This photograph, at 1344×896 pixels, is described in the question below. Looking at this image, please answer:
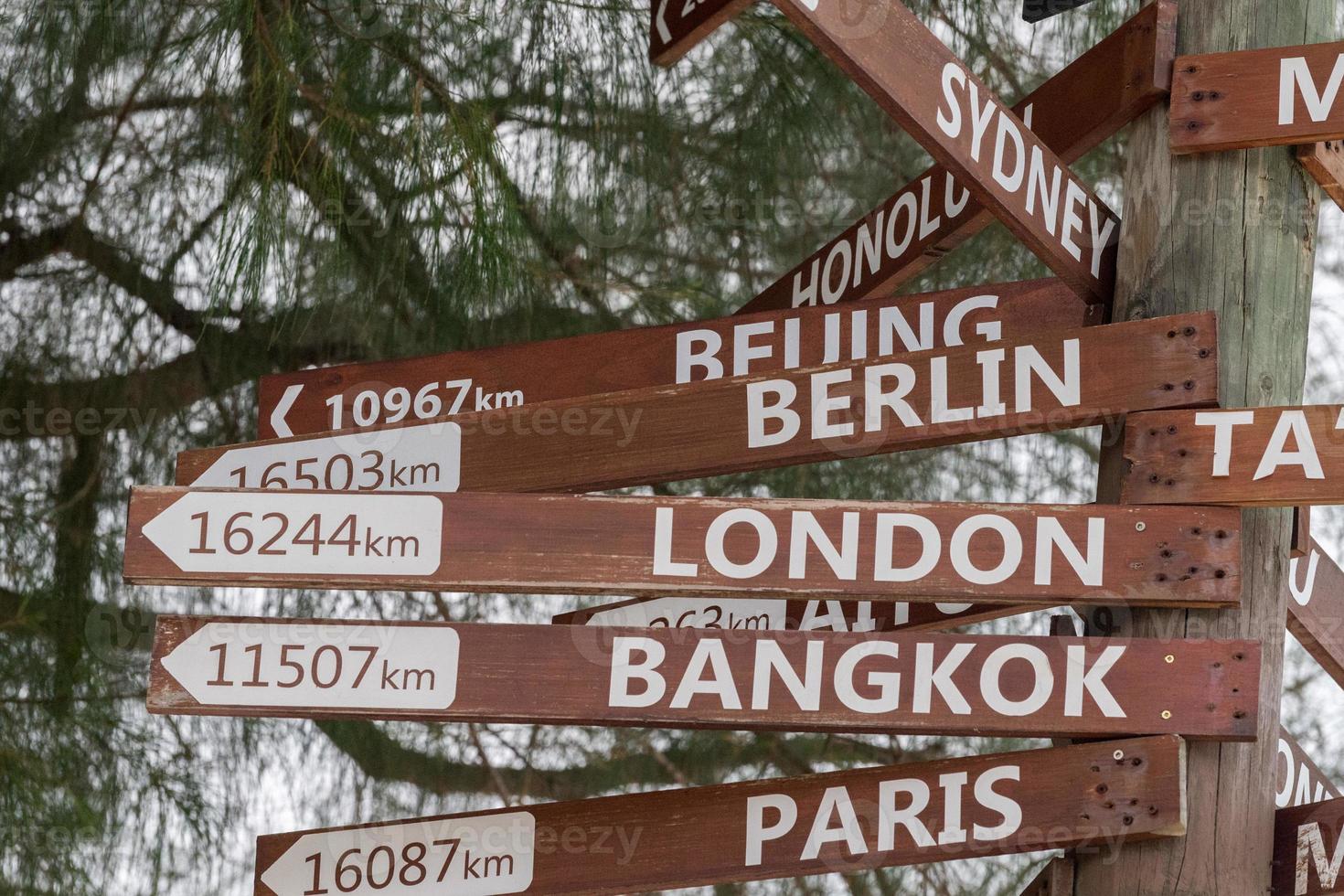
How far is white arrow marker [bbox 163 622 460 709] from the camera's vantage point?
59.2 inches

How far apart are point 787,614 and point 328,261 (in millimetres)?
858

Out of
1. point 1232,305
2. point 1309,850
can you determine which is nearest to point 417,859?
point 1309,850

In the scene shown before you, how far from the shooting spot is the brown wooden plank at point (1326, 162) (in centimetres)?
171

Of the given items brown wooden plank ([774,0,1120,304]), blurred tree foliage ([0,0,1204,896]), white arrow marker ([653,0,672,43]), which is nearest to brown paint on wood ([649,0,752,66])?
white arrow marker ([653,0,672,43])

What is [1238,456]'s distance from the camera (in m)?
1.57

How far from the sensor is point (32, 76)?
2.34 meters

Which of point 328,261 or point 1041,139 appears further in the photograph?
point 328,261

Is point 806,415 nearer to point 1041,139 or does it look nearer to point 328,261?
point 1041,139

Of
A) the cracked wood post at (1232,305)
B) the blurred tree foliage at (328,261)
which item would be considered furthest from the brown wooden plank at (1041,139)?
the blurred tree foliage at (328,261)

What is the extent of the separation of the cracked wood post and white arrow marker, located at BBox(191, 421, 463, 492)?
0.73 meters

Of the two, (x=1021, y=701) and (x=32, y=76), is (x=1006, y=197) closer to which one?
(x=1021, y=701)

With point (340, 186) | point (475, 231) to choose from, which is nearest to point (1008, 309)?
point (475, 231)

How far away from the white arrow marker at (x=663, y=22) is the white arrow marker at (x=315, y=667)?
71 cm

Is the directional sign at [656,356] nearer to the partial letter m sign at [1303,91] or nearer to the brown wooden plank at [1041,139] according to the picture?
the brown wooden plank at [1041,139]
